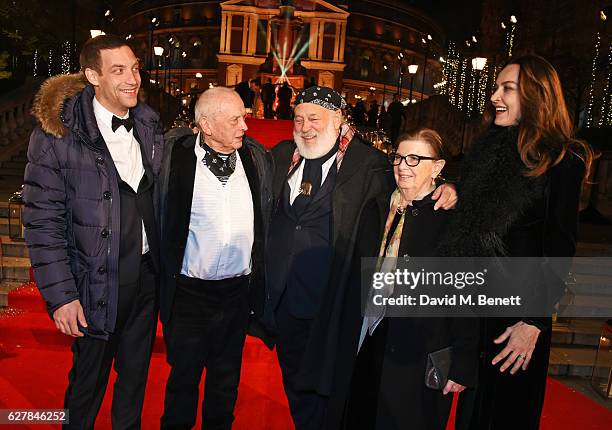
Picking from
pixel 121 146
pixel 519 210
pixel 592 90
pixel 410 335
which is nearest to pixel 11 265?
pixel 121 146

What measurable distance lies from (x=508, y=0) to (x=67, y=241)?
26.7m

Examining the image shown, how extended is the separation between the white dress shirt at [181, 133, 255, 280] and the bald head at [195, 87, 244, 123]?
24 centimetres

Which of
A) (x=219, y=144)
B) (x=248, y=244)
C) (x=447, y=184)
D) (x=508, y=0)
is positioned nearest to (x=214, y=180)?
(x=219, y=144)

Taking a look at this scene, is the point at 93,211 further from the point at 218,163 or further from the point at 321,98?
the point at 321,98

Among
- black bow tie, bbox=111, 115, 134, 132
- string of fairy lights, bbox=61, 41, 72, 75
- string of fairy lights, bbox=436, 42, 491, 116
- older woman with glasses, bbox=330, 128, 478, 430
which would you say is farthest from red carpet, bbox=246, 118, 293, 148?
string of fairy lights, bbox=61, 41, 72, 75

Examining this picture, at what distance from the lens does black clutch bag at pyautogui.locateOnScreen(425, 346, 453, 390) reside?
9.57 ft

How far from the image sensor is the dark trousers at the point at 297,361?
3996 millimetres

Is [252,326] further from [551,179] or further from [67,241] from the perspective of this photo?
[551,179]

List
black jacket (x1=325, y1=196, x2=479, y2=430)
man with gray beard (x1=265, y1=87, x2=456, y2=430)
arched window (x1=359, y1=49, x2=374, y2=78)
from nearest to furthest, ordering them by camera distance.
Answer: black jacket (x1=325, y1=196, x2=479, y2=430) → man with gray beard (x1=265, y1=87, x2=456, y2=430) → arched window (x1=359, y1=49, x2=374, y2=78)

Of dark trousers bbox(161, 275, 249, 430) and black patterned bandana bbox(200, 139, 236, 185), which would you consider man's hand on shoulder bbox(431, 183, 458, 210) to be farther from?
dark trousers bbox(161, 275, 249, 430)

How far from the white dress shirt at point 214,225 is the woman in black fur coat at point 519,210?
153cm

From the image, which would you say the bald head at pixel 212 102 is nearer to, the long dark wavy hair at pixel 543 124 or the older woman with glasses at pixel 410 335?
the older woman with glasses at pixel 410 335

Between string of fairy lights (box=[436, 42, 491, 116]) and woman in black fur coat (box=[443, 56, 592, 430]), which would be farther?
string of fairy lights (box=[436, 42, 491, 116])

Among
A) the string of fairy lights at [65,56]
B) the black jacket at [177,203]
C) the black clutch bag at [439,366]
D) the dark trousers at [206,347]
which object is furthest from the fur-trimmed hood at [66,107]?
the string of fairy lights at [65,56]
